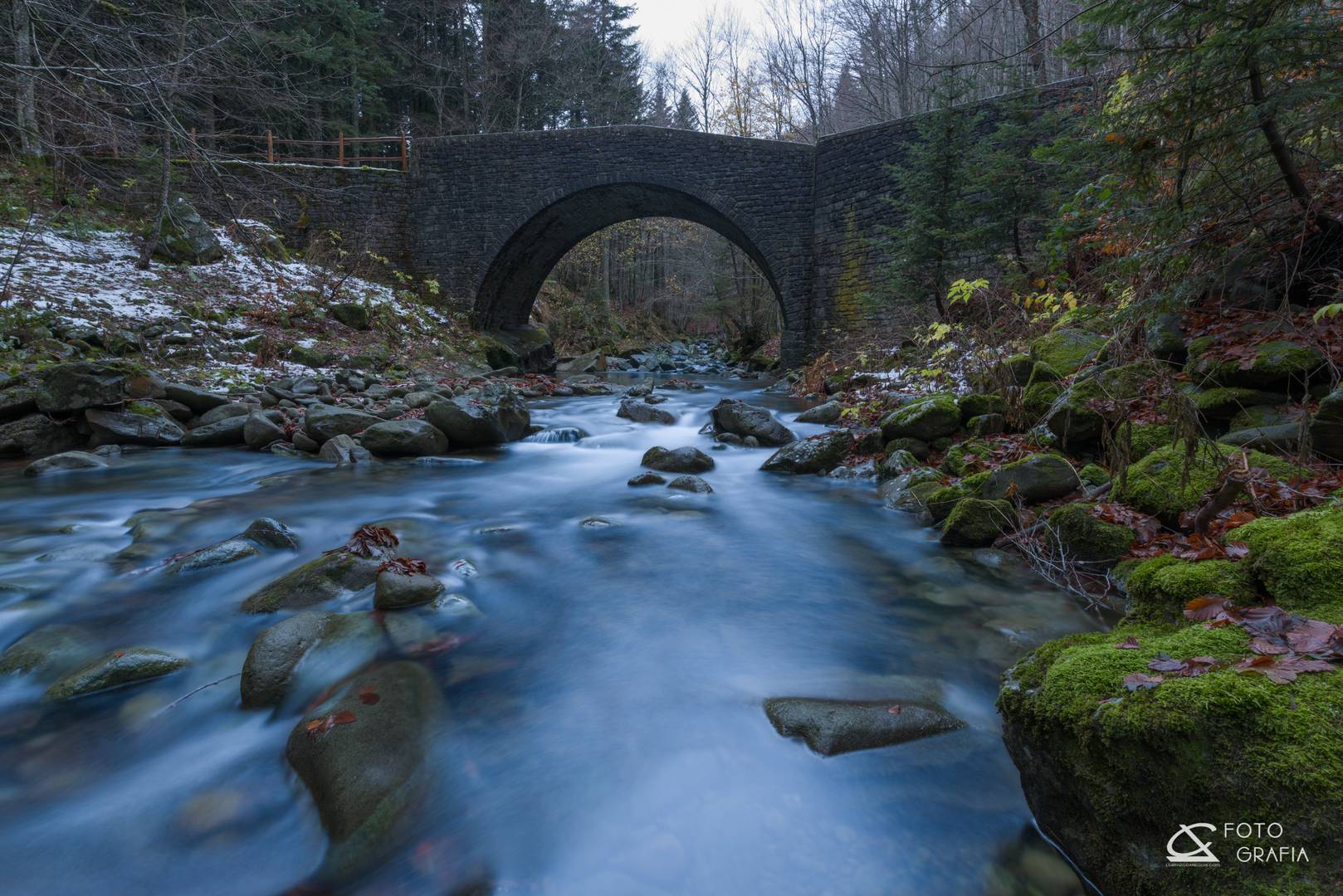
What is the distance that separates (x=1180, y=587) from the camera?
1.90m

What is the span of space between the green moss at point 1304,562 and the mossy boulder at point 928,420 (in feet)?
11.9

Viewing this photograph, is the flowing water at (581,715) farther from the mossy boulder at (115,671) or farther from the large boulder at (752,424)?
the large boulder at (752,424)

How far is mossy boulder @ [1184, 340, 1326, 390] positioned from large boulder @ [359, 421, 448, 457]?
21.5 ft

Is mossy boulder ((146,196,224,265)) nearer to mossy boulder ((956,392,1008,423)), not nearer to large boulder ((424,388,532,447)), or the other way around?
large boulder ((424,388,532,447))

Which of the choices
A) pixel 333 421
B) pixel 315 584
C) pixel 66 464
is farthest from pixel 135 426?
pixel 315 584

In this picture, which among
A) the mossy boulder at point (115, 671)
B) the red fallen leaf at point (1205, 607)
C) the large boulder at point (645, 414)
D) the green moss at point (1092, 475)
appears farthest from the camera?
the large boulder at point (645, 414)

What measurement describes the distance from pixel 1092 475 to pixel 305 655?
14.1 ft

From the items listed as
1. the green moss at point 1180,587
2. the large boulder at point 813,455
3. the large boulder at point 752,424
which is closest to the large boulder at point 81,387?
the large boulder at point 752,424

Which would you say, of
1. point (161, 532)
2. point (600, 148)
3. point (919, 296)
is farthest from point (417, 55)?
point (161, 532)

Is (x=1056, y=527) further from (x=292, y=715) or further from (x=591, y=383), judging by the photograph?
(x=591, y=383)

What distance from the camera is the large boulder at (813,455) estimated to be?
6.25 m

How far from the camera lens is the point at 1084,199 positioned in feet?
19.3

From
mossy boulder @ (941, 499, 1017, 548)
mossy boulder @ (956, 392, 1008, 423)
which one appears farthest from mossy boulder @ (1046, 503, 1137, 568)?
mossy boulder @ (956, 392, 1008, 423)

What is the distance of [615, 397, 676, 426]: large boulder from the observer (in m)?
9.67
